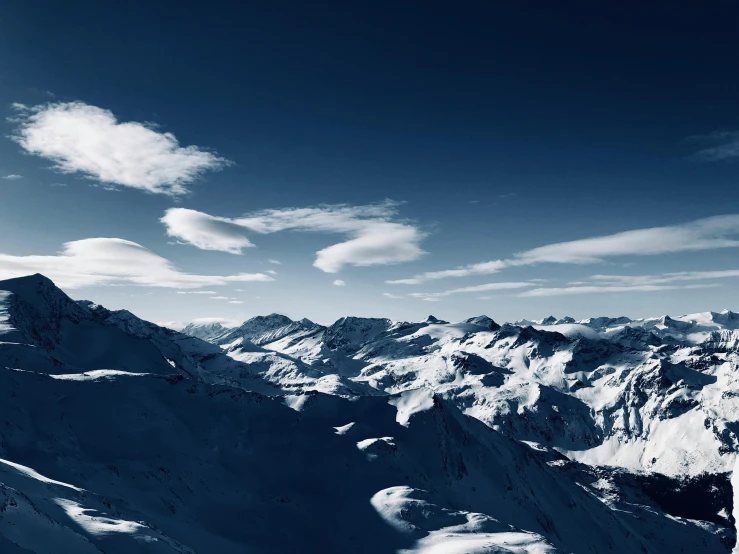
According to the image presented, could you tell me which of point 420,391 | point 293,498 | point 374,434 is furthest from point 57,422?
point 420,391

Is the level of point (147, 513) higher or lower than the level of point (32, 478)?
lower

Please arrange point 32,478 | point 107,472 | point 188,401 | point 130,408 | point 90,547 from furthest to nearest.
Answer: point 188,401, point 130,408, point 107,472, point 32,478, point 90,547

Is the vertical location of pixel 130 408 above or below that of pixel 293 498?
above

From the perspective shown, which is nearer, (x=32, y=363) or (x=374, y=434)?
(x=32, y=363)

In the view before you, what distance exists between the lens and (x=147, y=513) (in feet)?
316

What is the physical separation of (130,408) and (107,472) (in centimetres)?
2461

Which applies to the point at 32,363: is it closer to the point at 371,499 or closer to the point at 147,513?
the point at 147,513

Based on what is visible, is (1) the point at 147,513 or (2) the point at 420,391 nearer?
(1) the point at 147,513

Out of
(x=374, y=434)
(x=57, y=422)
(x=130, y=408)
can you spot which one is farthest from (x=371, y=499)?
(x=57, y=422)

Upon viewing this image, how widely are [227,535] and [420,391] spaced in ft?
312

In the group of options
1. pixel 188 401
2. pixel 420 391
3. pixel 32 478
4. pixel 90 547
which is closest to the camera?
pixel 90 547

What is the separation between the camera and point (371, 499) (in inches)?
5133

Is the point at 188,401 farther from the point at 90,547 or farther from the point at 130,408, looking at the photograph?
the point at 90,547

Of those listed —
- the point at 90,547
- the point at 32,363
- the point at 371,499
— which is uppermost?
the point at 32,363
